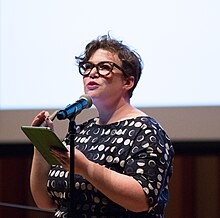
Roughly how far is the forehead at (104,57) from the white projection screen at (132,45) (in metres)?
0.93

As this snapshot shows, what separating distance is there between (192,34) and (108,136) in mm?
1176

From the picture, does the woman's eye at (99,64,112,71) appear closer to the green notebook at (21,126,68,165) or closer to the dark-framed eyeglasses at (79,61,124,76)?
the dark-framed eyeglasses at (79,61,124,76)

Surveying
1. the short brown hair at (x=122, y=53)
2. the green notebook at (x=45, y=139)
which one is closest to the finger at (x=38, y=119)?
the green notebook at (x=45, y=139)

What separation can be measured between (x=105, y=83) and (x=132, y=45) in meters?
0.97

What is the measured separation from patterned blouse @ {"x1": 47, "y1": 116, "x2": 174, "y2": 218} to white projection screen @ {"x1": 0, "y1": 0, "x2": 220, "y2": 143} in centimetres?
104

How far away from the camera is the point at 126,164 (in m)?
1.83

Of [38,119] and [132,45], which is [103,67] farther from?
[132,45]

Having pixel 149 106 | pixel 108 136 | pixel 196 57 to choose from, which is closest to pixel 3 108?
pixel 149 106

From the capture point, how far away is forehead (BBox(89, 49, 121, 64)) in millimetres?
1966

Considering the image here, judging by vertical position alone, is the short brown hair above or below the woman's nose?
above

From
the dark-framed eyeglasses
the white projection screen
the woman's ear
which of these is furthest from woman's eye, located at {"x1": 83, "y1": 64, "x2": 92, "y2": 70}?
the white projection screen

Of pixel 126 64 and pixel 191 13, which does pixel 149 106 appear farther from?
pixel 126 64

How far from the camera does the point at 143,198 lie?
1.78 meters

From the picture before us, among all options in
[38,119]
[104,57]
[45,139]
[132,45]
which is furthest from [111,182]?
Answer: [132,45]
